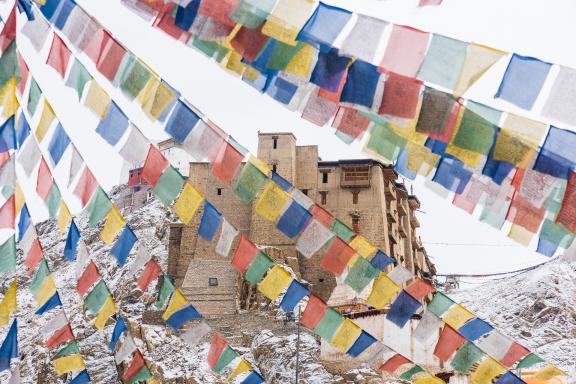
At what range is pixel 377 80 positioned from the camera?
23.1 feet

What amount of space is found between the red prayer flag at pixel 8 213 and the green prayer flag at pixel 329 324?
199 inches

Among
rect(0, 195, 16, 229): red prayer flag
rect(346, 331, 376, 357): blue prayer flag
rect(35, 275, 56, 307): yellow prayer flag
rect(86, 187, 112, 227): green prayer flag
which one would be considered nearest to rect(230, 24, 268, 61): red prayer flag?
rect(86, 187, 112, 227): green prayer flag

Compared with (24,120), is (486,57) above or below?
above

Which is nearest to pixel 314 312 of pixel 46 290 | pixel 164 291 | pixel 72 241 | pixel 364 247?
pixel 364 247

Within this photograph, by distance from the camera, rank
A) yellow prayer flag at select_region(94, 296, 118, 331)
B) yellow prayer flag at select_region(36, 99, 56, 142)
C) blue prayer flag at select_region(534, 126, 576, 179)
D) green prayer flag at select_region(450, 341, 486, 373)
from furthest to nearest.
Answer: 1. yellow prayer flag at select_region(94, 296, 118, 331)
2. green prayer flag at select_region(450, 341, 486, 373)
3. yellow prayer flag at select_region(36, 99, 56, 142)
4. blue prayer flag at select_region(534, 126, 576, 179)

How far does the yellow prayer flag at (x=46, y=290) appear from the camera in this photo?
11969 millimetres

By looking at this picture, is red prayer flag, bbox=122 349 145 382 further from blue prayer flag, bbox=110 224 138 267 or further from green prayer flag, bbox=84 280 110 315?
blue prayer flag, bbox=110 224 138 267

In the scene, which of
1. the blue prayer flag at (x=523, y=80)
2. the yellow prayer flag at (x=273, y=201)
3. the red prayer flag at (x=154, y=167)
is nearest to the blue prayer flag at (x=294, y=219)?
the yellow prayer flag at (x=273, y=201)

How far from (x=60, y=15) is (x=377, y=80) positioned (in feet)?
13.1

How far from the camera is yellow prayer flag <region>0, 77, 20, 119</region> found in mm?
8688

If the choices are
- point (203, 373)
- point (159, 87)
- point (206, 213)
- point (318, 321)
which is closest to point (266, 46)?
point (159, 87)

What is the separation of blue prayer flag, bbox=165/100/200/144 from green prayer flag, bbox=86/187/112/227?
7.54 ft

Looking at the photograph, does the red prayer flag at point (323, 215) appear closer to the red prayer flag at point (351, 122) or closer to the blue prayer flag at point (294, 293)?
the blue prayer flag at point (294, 293)

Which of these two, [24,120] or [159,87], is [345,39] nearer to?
[159,87]
